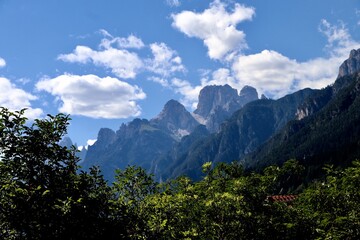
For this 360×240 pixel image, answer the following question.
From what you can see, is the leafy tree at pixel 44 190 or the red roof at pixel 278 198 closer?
the leafy tree at pixel 44 190

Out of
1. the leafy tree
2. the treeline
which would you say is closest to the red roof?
the treeline

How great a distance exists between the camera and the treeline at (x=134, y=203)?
502 inches

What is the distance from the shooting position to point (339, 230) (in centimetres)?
1897

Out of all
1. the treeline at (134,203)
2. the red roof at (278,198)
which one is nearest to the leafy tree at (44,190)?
the treeline at (134,203)

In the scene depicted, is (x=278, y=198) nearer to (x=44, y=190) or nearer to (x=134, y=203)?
(x=134, y=203)

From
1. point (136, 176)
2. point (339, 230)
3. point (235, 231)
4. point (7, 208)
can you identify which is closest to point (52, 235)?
point (7, 208)

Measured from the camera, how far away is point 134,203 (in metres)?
17.2

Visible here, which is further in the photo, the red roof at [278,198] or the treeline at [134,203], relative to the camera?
the red roof at [278,198]

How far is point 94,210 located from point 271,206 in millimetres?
11313

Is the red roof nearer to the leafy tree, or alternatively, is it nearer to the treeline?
the treeline

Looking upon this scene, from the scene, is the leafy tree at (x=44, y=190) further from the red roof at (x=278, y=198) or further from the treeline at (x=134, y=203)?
the red roof at (x=278, y=198)

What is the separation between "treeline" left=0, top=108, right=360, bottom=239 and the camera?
12.7 metres

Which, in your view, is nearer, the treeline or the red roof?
the treeline

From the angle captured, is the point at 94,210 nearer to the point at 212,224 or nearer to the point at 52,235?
the point at 52,235
